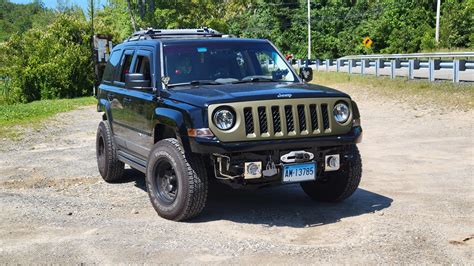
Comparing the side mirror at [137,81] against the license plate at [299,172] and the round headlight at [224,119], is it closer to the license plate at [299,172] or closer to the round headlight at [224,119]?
the round headlight at [224,119]

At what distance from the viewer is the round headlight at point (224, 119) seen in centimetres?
566

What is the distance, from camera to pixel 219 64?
6879mm

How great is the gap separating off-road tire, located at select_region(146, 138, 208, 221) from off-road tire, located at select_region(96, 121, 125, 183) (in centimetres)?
221

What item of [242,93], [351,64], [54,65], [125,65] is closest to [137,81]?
[242,93]

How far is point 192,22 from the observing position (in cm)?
4978

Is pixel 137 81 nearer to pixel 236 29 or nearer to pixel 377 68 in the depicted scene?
pixel 377 68

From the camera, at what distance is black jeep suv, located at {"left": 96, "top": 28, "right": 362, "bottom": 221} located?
5.71 metres

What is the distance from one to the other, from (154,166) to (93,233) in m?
1.00

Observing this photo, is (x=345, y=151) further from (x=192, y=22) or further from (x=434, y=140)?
(x=192, y=22)

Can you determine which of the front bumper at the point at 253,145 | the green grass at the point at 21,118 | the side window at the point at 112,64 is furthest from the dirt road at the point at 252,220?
the green grass at the point at 21,118

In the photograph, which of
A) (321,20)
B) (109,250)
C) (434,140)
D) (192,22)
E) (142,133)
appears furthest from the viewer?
(321,20)

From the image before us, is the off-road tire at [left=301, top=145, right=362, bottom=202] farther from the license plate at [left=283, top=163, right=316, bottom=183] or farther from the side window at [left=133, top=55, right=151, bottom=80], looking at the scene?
the side window at [left=133, top=55, right=151, bottom=80]

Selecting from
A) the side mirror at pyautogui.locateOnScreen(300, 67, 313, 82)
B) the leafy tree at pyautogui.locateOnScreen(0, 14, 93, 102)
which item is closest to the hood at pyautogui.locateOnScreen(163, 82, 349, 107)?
the side mirror at pyautogui.locateOnScreen(300, 67, 313, 82)

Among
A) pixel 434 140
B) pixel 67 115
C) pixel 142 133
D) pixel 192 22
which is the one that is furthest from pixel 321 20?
pixel 142 133
